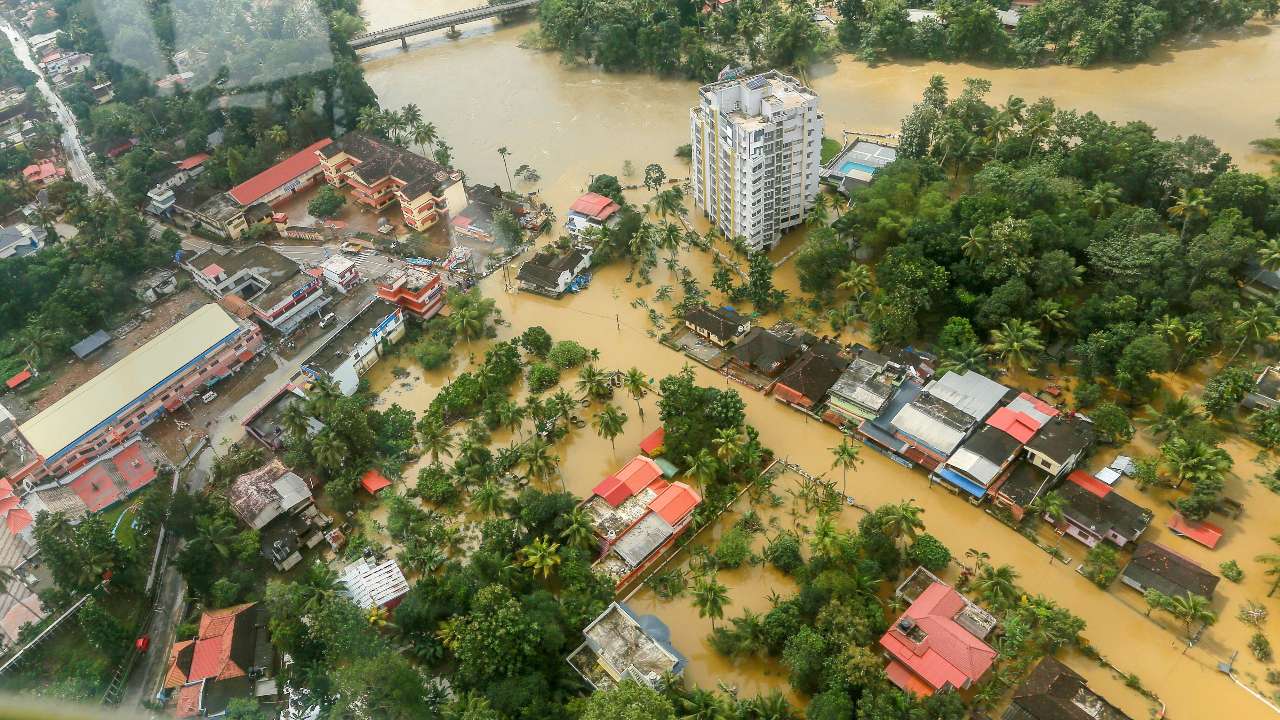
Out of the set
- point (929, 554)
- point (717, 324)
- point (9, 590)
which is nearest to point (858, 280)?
point (717, 324)

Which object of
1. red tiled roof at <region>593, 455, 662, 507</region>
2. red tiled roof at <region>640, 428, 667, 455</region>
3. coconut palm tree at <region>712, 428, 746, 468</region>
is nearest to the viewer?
red tiled roof at <region>593, 455, 662, 507</region>

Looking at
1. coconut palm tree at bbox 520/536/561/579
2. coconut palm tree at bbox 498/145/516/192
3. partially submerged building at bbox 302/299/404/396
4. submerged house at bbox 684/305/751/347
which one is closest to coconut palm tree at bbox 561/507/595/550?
coconut palm tree at bbox 520/536/561/579

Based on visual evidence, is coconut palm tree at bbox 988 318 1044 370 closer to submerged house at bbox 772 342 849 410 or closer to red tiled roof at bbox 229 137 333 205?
submerged house at bbox 772 342 849 410

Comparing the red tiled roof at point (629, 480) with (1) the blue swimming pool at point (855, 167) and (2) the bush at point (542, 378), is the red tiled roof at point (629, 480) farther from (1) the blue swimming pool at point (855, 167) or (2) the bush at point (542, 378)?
(1) the blue swimming pool at point (855, 167)

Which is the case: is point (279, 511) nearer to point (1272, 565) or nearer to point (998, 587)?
point (998, 587)

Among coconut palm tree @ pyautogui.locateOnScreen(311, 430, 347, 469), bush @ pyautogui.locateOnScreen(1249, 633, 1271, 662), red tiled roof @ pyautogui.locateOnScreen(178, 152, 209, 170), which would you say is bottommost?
bush @ pyautogui.locateOnScreen(1249, 633, 1271, 662)

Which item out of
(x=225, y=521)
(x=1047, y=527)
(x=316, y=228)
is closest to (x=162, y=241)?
(x=316, y=228)

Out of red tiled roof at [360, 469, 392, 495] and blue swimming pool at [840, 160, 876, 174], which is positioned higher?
blue swimming pool at [840, 160, 876, 174]
